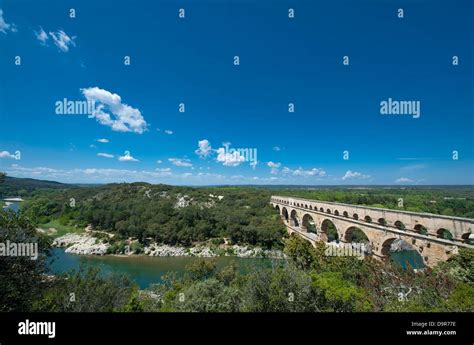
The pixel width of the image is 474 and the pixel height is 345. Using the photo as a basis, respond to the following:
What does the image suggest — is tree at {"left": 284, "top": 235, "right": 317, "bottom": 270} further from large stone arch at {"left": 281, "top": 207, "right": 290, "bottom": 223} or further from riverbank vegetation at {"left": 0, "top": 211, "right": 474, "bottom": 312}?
large stone arch at {"left": 281, "top": 207, "right": 290, "bottom": 223}

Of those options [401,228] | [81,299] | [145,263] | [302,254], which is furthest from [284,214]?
[81,299]

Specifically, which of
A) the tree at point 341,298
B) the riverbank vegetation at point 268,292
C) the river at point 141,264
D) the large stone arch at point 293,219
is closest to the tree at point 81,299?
the riverbank vegetation at point 268,292

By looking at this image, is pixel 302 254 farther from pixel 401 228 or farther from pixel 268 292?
pixel 268 292

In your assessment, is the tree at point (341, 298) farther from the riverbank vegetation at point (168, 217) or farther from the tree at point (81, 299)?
the riverbank vegetation at point (168, 217)

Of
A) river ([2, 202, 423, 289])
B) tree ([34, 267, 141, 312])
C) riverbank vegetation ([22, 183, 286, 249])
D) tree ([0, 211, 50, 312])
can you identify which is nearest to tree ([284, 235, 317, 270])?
river ([2, 202, 423, 289])
